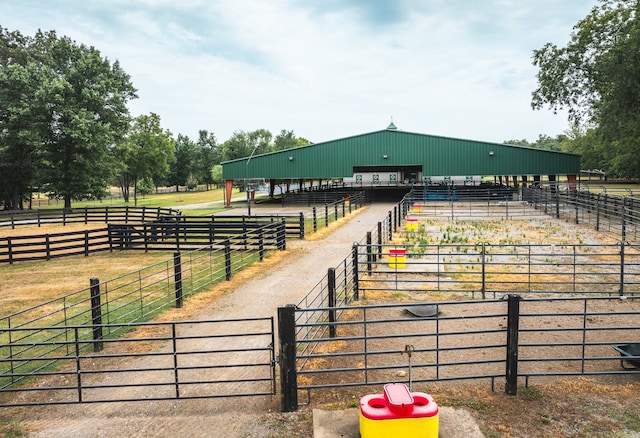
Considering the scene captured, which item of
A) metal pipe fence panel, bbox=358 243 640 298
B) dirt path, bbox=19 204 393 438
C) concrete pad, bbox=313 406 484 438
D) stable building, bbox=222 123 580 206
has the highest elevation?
stable building, bbox=222 123 580 206

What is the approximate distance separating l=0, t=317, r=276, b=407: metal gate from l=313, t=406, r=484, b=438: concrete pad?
3.10 feet

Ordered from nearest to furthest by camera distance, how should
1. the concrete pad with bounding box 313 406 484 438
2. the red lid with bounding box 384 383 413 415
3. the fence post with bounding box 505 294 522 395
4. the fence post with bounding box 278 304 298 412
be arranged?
the red lid with bounding box 384 383 413 415 < the concrete pad with bounding box 313 406 484 438 < the fence post with bounding box 278 304 298 412 < the fence post with bounding box 505 294 522 395

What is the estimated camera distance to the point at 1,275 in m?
16.2

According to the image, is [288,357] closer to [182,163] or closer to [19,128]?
[19,128]

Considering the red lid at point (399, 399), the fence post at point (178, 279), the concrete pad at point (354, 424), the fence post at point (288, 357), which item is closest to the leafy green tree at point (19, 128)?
the fence post at point (178, 279)

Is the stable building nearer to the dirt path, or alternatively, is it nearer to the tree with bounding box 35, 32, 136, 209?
the tree with bounding box 35, 32, 136, 209

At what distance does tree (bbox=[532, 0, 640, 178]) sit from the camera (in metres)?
28.1

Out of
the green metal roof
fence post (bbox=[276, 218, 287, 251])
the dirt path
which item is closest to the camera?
the dirt path

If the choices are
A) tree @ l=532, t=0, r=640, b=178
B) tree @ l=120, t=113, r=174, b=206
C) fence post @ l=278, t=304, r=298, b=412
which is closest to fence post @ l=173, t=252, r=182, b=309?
fence post @ l=278, t=304, r=298, b=412

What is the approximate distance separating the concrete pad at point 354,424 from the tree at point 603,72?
1128 inches

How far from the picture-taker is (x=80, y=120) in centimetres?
3869

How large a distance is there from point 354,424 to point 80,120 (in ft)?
132

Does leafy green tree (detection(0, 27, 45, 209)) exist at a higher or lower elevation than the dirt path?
higher

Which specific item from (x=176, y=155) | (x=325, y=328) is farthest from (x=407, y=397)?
(x=176, y=155)
